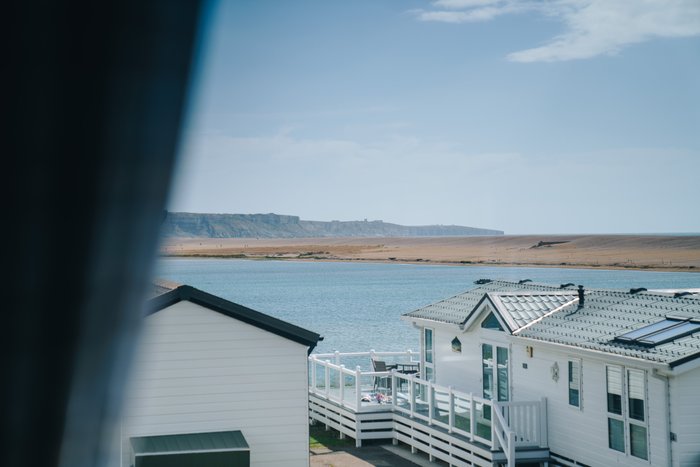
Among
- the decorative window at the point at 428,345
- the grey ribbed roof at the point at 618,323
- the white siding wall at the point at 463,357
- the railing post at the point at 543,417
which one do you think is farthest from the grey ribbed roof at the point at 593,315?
the railing post at the point at 543,417

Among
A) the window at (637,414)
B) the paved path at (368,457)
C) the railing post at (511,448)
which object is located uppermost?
the window at (637,414)

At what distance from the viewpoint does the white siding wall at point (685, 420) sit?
479 inches

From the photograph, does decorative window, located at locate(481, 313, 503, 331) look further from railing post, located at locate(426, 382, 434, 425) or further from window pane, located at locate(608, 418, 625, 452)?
window pane, located at locate(608, 418, 625, 452)

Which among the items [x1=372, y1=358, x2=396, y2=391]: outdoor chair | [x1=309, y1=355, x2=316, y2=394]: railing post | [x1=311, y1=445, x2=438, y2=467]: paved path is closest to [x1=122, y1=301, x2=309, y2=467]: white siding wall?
[x1=311, y1=445, x2=438, y2=467]: paved path

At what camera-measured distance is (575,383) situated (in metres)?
14.6

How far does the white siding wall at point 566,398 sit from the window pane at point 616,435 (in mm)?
83

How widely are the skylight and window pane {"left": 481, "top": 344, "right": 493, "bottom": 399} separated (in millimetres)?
4068

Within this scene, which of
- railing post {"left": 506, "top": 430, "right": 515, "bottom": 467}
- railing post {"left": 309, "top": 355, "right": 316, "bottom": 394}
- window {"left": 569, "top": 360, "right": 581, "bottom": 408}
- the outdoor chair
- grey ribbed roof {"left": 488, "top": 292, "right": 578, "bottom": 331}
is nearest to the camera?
window {"left": 569, "top": 360, "right": 581, "bottom": 408}

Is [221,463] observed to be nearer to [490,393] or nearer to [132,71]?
[490,393]

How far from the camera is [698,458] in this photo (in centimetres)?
1220

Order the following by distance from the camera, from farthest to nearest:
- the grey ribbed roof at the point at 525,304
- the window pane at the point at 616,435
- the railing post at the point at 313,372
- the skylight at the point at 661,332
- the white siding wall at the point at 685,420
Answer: the railing post at the point at 313,372 → the grey ribbed roof at the point at 525,304 → the window pane at the point at 616,435 → the skylight at the point at 661,332 → the white siding wall at the point at 685,420

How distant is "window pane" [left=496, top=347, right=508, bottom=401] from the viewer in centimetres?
1686

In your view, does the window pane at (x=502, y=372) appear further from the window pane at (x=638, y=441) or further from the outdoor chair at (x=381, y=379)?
the outdoor chair at (x=381, y=379)

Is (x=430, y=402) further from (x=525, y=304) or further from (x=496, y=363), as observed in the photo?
(x=525, y=304)
